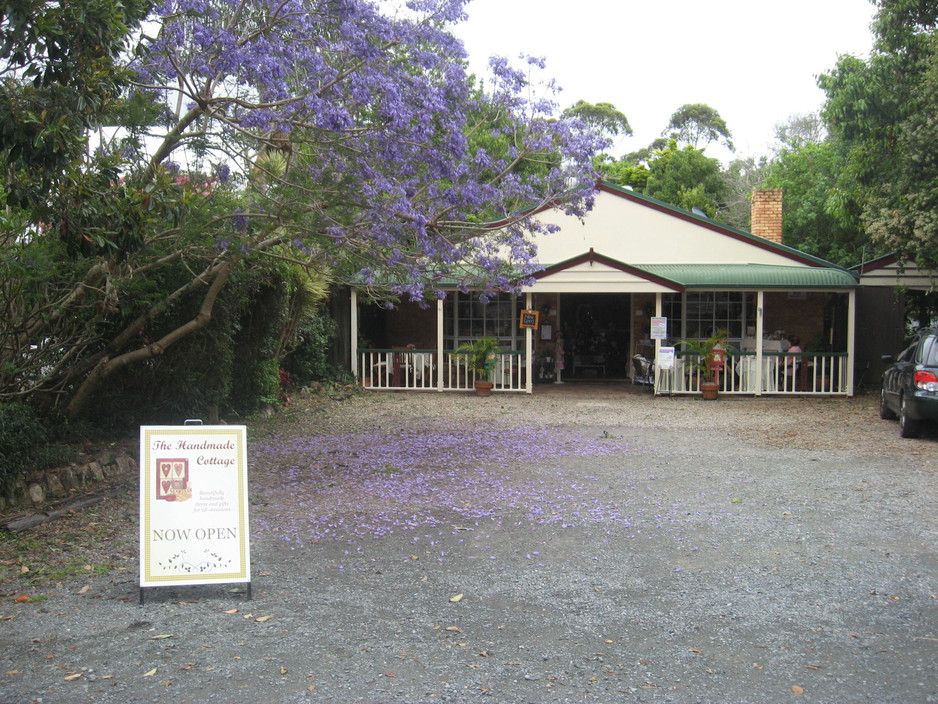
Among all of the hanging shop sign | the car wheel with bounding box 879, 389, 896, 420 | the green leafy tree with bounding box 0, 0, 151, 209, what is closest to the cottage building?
the hanging shop sign

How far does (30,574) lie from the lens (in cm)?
556

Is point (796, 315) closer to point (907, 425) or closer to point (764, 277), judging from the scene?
point (764, 277)

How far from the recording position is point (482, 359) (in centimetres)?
1705

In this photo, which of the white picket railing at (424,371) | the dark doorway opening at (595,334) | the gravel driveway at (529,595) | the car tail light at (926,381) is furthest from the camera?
the dark doorway opening at (595,334)

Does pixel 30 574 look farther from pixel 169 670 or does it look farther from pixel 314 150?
pixel 314 150

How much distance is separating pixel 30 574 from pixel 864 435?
1097 centimetres

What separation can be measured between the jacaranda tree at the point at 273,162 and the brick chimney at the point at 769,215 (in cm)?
1168

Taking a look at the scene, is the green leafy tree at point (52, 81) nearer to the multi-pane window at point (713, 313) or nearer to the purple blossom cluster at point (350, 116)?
the purple blossom cluster at point (350, 116)

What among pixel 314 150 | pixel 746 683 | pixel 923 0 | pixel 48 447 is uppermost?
pixel 923 0

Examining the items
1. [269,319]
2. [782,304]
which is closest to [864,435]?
[782,304]

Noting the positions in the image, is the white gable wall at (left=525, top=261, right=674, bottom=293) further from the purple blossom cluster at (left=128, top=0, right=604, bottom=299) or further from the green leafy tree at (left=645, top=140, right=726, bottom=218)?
the green leafy tree at (left=645, top=140, right=726, bottom=218)


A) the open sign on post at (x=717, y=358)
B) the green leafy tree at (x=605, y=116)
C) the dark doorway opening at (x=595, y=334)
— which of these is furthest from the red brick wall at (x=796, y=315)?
the green leafy tree at (x=605, y=116)

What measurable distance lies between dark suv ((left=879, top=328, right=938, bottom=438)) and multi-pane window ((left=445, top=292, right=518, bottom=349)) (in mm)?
9404

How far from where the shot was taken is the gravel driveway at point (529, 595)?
4051mm
